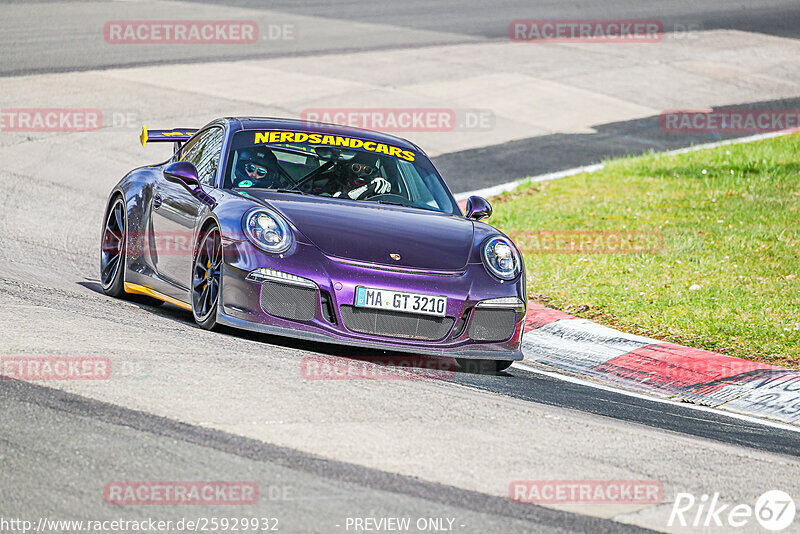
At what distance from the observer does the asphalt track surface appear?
14.7ft

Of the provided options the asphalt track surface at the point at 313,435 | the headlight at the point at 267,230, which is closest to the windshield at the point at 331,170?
the headlight at the point at 267,230

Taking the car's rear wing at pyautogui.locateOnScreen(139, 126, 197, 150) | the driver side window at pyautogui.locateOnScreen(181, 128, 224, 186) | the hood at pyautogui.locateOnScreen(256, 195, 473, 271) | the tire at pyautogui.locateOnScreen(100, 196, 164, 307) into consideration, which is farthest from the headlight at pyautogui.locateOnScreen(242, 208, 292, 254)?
the car's rear wing at pyautogui.locateOnScreen(139, 126, 197, 150)

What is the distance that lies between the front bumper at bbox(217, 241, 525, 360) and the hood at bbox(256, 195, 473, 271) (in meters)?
0.10

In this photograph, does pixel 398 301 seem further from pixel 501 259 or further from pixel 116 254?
pixel 116 254

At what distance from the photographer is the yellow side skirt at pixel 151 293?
25.8 feet

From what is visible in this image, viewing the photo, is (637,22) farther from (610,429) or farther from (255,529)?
(255,529)

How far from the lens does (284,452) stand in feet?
16.1

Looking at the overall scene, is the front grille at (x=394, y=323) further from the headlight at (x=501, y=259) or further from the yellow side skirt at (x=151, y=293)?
the yellow side skirt at (x=151, y=293)

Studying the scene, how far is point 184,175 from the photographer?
7863mm

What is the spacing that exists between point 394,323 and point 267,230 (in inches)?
35.6

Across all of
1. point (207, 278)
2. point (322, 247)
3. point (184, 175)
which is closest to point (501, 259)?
point (322, 247)

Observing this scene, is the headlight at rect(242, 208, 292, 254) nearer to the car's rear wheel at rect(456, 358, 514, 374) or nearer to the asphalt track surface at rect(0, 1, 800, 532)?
the asphalt track surface at rect(0, 1, 800, 532)

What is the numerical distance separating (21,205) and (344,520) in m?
8.44

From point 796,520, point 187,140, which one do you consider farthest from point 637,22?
point 796,520
